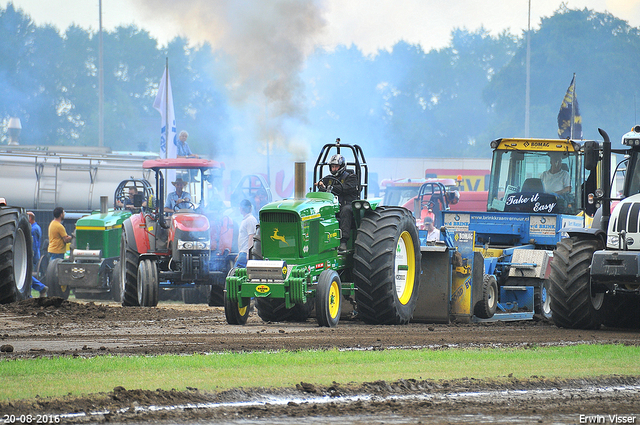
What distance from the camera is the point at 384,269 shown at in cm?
1160

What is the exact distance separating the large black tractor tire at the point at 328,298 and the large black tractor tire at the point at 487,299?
2578 mm

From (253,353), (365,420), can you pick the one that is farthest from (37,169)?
(365,420)

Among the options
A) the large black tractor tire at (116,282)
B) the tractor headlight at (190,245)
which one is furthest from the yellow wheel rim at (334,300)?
the large black tractor tire at (116,282)

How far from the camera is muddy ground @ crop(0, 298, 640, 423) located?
6020mm

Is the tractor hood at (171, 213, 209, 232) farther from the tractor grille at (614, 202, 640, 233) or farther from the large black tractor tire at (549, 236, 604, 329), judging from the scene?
the tractor grille at (614, 202, 640, 233)

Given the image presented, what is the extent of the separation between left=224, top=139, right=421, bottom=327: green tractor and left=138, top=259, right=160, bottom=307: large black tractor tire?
3563 mm

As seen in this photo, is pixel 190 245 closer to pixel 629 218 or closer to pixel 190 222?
pixel 190 222

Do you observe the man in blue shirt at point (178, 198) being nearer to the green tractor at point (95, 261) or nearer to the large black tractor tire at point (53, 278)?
the green tractor at point (95, 261)

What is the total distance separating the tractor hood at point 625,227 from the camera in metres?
10.9

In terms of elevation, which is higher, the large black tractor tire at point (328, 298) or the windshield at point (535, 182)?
the windshield at point (535, 182)

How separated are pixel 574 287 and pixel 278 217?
3.76m

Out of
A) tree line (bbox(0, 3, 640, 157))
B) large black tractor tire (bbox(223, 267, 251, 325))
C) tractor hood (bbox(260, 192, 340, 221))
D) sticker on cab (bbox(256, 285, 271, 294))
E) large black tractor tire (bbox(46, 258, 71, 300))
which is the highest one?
tree line (bbox(0, 3, 640, 157))

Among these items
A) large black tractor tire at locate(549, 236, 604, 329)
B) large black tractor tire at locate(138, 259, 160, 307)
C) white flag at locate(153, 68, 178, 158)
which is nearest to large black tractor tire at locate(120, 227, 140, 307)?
large black tractor tire at locate(138, 259, 160, 307)

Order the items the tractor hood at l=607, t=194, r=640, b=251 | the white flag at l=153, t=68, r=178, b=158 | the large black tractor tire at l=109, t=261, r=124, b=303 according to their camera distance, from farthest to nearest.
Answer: the white flag at l=153, t=68, r=178, b=158, the large black tractor tire at l=109, t=261, r=124, b=303, the tractor hood at l=607, t=194, r=640, b=251
